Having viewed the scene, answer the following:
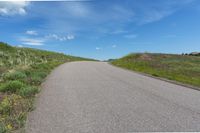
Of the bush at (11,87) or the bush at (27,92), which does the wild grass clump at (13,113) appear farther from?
the bush at (11,87)

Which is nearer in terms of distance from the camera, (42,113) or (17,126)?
(17,126)

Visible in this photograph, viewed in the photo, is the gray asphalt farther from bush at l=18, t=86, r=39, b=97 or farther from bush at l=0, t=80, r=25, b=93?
bush at l=0, t=80, r=25, b=93

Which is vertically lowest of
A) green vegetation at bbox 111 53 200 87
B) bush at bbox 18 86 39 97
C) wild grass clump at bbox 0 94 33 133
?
wild grass clump at bbox 0 94 33 133

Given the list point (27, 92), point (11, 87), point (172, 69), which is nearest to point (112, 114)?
point (27, 92)

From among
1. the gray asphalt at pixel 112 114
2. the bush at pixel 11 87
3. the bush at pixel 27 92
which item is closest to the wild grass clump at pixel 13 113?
the gray asphalt at pixel 112 114

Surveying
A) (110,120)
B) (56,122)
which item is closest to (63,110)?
(56,122)

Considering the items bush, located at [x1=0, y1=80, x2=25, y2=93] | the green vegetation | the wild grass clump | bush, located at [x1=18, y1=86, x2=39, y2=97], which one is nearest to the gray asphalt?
the wild grass clump

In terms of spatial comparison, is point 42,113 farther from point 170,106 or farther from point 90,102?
point 170,106

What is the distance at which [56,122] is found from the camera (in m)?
4.94

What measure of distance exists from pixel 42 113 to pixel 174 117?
3.42 meters

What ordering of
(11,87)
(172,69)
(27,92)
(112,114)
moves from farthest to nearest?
(172,69)
(11,87)
(27,92)
(112,114)

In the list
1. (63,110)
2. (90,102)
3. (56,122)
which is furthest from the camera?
(90,102)

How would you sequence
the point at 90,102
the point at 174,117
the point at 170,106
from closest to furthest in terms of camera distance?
the point at 174,117, the point at 170,106, the point at 90,102

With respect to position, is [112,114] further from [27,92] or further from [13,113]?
[27,92]
